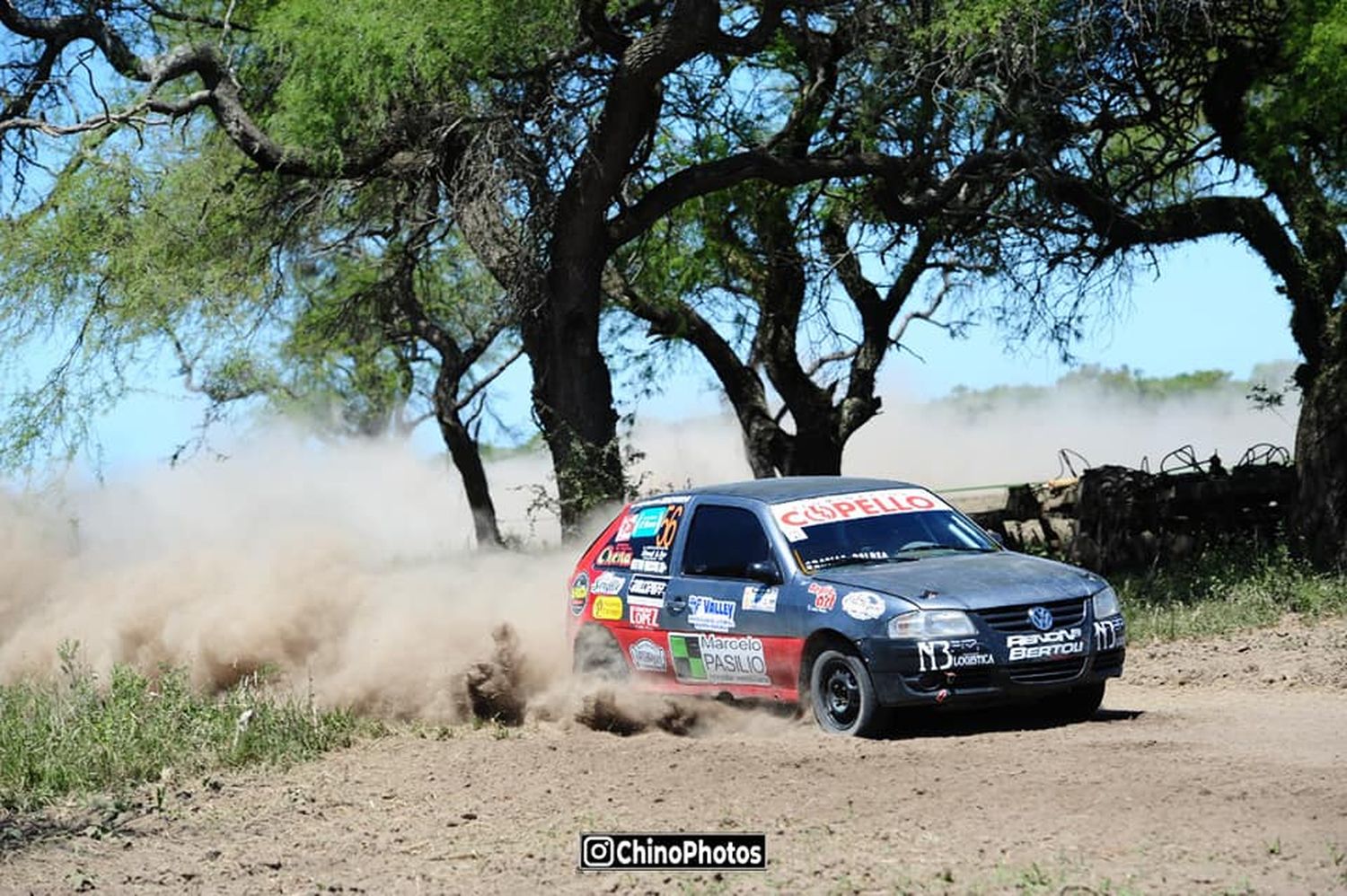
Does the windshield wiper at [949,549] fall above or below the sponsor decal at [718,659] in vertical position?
above

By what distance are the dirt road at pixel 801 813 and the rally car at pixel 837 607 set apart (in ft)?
1.08

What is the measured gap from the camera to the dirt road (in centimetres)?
743

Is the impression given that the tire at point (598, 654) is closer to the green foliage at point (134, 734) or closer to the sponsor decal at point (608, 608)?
the sponsor decal at point (608, 608)

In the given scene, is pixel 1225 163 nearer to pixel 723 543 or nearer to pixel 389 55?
pixel 389 55

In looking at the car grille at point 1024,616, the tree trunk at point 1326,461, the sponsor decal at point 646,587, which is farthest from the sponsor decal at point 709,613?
the tree trunk at point 1326,461

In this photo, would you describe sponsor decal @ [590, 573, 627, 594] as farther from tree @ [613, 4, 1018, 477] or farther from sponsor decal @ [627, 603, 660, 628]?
tree @ [613, 4, 1018, 477]

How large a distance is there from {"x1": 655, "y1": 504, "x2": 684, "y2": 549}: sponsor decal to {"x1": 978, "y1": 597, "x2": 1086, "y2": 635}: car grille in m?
2.71

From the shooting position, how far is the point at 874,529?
11.9 metres

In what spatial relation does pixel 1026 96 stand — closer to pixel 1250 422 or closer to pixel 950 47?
pixel 950 47

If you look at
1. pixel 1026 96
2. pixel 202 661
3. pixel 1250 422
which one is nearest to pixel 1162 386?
pixel 1250 422

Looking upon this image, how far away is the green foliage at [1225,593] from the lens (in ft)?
54.9

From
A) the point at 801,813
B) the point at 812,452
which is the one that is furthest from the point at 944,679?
the point at 812,452

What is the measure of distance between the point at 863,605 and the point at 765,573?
39.2 inches

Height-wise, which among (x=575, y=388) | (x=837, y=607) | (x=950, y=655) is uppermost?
(x=575, y=388)
